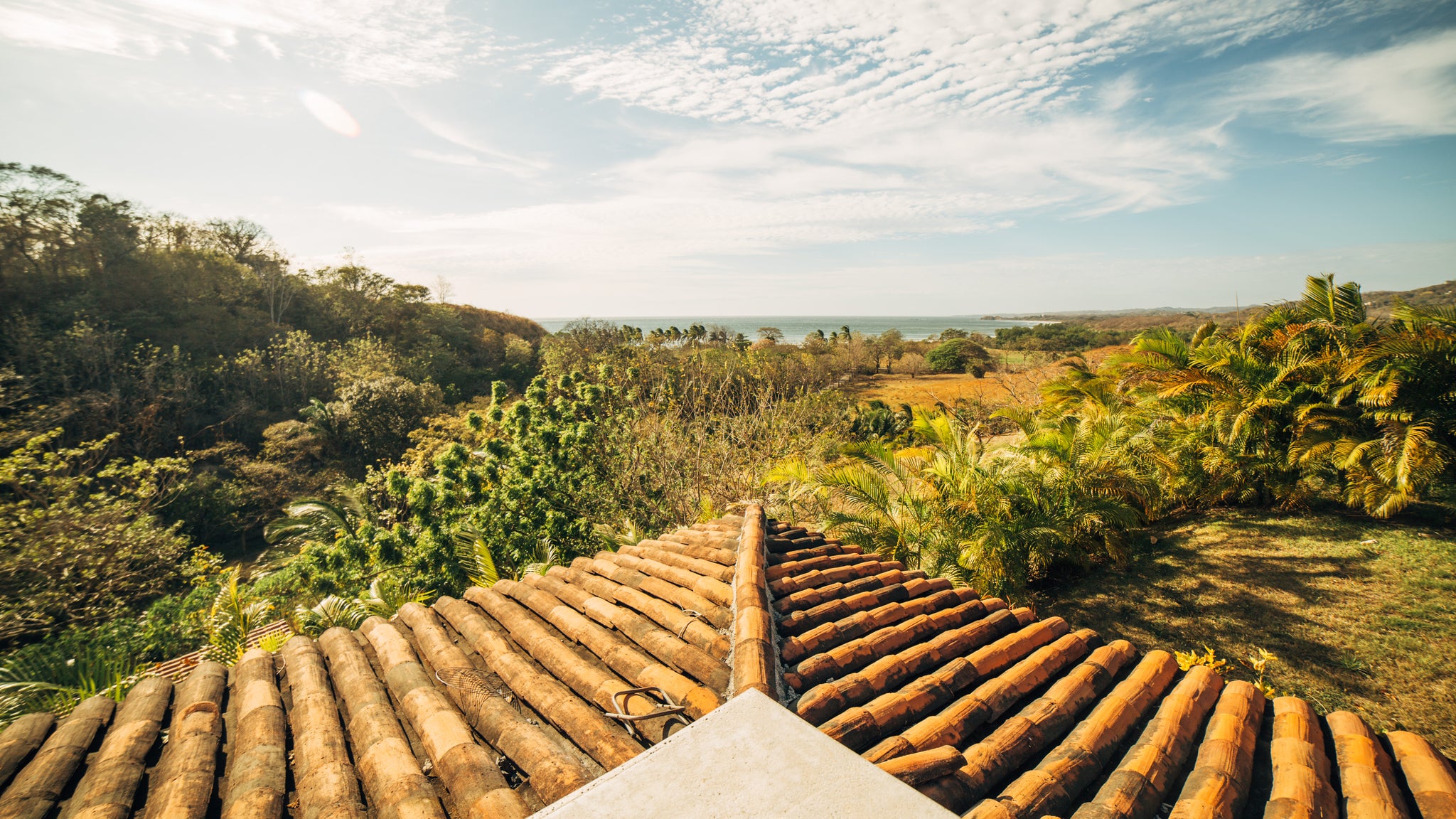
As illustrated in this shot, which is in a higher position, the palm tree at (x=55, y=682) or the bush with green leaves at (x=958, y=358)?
the bush with green leaves at (x=958, y=358)

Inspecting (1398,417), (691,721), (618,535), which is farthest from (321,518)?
(1398,417)

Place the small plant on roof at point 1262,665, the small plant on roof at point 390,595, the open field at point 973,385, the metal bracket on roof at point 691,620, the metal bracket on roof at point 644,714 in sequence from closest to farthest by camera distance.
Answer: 1. the metal bracket on roof at point 644,714
2. the metal bracket on roof at point 691,620
3. the small plant on roof at point 1262,665
4. the small plant on roof at point 390,595
5. the open field at point 973,385

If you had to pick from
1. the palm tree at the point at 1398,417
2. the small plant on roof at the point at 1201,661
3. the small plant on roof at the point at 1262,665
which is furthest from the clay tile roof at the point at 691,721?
the palm tree at the point at 1398,417

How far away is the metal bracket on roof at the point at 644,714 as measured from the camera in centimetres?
271

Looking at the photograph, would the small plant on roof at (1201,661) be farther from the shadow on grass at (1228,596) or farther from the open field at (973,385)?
the open field at (973,385)

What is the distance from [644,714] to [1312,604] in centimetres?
851

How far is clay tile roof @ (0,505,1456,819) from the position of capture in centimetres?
242

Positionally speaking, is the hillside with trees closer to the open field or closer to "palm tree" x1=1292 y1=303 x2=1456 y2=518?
"palm tree" x1=1292 y1=303 x2=1456 y2=518

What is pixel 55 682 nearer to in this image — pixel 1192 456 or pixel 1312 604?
pixel 1312 604

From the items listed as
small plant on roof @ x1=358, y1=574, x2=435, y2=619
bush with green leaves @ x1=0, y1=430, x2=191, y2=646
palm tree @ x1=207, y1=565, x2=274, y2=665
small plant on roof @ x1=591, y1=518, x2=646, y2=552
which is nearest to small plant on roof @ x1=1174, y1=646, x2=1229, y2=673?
small plant on roof @ x1=591, y1=518, x2=646, y2=552

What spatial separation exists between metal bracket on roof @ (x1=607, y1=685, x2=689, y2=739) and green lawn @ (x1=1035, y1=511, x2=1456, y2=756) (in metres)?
6.41

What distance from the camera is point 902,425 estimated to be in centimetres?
2236

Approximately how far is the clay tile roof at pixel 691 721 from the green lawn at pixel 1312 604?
3466 mm

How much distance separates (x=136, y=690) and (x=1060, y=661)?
5832 millimetres
